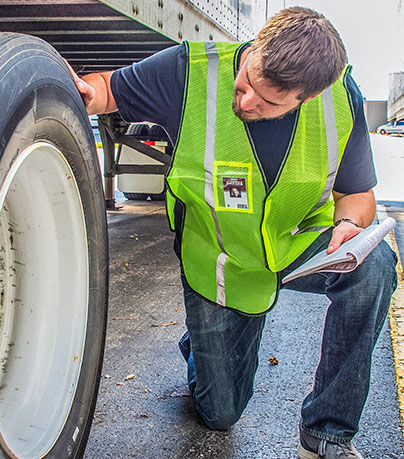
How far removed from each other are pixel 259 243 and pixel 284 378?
2.88 feet

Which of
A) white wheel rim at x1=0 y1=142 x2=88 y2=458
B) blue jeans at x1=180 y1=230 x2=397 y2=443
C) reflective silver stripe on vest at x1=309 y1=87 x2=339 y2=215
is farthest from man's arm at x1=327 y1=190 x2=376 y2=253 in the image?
white wheel rim at x1=0 y1=142 x2=88 y2=458

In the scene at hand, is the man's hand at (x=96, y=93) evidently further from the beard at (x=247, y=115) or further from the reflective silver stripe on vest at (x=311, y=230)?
the reflective silver stripe on vest at (x=311, y=230)

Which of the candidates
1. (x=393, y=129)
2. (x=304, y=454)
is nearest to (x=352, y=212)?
(x=304, y=454)

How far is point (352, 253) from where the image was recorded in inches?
69.7

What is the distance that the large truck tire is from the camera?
5.25ft

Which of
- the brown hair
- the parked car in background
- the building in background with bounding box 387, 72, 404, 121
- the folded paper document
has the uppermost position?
the brown hair

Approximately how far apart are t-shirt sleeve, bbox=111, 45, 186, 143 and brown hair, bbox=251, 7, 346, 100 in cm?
30

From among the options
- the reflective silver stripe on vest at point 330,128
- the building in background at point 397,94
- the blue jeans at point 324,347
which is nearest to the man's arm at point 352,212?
the blue jeans at point 324,347

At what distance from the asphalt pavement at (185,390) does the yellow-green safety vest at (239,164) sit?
0.64 m

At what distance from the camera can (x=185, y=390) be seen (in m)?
2.60

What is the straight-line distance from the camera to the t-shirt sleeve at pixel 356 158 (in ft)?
6.95

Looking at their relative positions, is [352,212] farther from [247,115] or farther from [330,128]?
[247,115]

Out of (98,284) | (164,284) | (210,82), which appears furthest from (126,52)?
(98,284)

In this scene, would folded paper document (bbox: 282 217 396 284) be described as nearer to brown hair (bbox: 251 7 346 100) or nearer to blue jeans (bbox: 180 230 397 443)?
blue jeans (bbox: 180 230 397 443)
